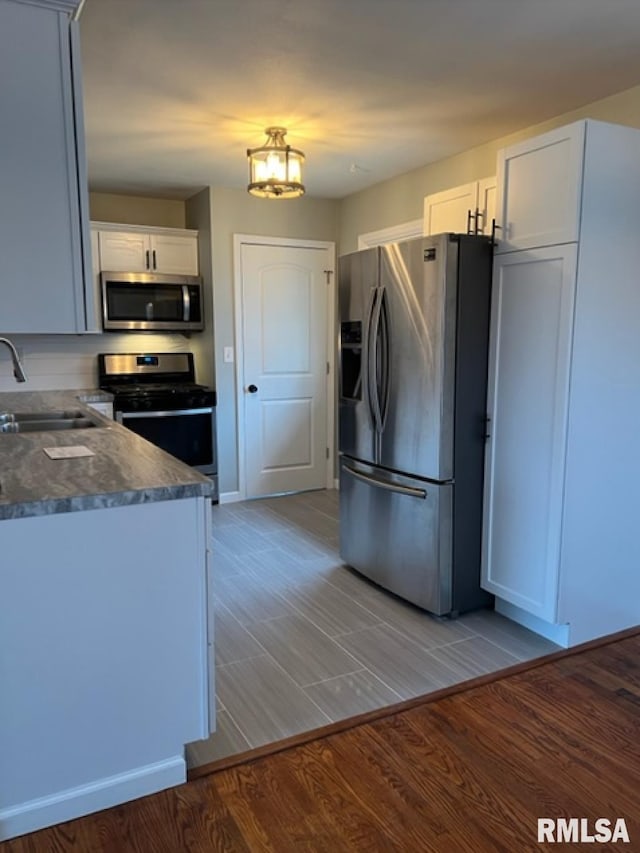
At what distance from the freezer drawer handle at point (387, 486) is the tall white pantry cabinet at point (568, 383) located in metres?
0.34

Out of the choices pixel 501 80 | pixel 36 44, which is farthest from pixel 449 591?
pixel 36 44

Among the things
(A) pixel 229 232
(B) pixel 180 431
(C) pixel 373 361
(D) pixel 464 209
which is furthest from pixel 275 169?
(B) pixel 180 431

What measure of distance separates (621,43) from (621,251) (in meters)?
0.76

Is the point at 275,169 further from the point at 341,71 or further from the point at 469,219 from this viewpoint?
the point at 469,219

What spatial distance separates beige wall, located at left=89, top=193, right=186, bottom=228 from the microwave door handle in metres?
0.71

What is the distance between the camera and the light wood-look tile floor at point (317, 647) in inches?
85.4

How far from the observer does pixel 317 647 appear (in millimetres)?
2635

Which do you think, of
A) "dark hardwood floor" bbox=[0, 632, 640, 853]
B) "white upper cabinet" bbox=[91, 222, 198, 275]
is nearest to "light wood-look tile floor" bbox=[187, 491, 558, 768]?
"dark hardwood floor" bbox=[0, 632, 640, 853]

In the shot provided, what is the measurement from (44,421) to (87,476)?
155cm

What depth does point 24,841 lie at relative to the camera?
1609 mm

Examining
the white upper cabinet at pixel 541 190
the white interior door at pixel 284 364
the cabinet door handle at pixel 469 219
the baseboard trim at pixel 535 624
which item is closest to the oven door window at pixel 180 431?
the white interior door at pixel 284 364

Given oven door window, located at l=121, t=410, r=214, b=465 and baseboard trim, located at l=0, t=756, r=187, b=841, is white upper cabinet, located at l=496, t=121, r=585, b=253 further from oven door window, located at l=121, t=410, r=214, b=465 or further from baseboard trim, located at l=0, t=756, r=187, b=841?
oven door window, located at l=121, t=410, r=214, b=465

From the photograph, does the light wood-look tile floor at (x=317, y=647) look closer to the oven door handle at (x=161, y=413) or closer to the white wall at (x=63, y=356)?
the oven door handle at (x=161, y=413)

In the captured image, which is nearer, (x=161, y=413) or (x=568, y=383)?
(x=568, y=383)
